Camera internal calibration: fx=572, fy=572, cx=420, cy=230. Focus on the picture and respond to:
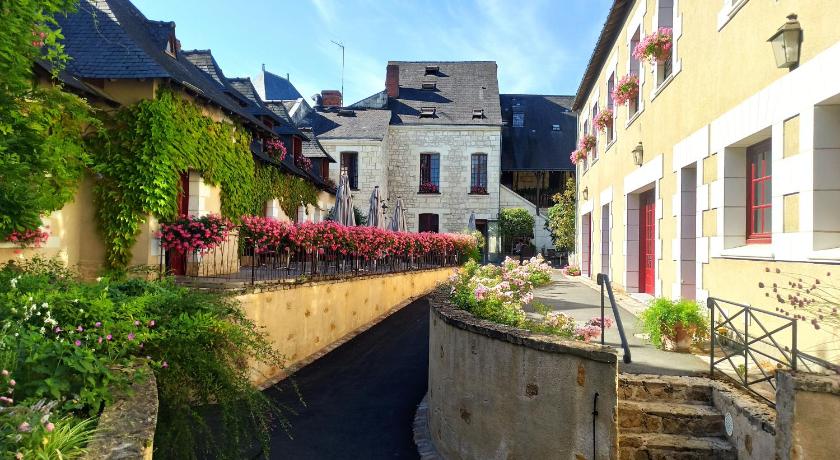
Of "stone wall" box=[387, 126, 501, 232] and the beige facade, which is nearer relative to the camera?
the beige facade

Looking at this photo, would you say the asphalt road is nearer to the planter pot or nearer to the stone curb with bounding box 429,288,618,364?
the stone curb with bounding box 429,288,618,364

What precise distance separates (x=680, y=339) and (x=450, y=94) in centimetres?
2701

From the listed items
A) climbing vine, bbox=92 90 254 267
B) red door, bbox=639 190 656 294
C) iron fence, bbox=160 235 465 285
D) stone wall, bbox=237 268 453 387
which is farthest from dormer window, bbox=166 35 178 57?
red door, bbox=639 190 656 294

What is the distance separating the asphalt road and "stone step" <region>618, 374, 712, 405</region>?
8.60 feet

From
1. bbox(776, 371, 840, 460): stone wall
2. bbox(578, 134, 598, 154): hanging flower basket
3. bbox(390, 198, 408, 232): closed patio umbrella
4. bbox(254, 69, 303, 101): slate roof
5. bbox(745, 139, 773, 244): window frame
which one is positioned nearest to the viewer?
bbox(776, 371, 840, 460): stone wall

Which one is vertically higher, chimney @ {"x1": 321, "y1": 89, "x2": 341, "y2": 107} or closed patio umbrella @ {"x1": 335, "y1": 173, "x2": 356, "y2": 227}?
chimney @ {"x1": 321, "y1": 89, "x2": 341, "y2": 107}

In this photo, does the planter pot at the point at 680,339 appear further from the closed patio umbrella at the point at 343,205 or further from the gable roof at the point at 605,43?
the closed patio umbrella at the point at 343,205

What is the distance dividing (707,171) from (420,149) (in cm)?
2349

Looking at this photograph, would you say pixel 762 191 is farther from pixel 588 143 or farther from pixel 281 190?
→ pixel 281 190

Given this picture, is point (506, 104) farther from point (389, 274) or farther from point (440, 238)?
point (389, 274)

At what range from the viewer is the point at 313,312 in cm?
1051

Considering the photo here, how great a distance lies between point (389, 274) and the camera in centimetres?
1534

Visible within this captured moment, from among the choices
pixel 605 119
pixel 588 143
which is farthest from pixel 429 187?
pixel 605 119

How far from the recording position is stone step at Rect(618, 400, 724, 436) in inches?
165
